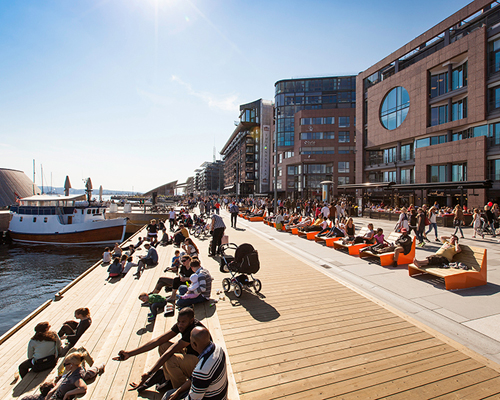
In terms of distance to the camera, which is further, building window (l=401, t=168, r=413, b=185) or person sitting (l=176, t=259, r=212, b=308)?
building window (l=401, t=168, r=413, b=185)

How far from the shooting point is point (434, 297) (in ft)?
20.9

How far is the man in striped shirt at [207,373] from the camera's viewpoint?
260 cm

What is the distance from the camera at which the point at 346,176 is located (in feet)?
180

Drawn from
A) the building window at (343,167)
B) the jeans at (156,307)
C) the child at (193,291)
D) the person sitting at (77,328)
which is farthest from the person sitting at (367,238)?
the building window at (343,167)

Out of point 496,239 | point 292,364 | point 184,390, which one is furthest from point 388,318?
point 496,239

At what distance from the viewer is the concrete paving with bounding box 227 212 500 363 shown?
187 inches

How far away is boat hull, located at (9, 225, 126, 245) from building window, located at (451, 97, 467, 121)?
126 ft

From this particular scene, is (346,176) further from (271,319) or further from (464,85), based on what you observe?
(271,319)

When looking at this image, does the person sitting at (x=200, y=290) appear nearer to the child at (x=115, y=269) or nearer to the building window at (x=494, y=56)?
the child at (x=115, y=269)

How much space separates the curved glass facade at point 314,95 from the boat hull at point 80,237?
42.6m

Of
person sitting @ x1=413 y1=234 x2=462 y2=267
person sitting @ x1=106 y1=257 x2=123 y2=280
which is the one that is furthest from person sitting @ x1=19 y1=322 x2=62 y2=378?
person sitting @ x1=413 y1=234 x2=462 y2=267

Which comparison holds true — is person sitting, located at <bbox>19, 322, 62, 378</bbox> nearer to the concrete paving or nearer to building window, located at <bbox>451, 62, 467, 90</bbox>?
the concrete paving

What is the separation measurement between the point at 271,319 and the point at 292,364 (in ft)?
4.72

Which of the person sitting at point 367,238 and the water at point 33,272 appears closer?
the person sitting at point 367,238
